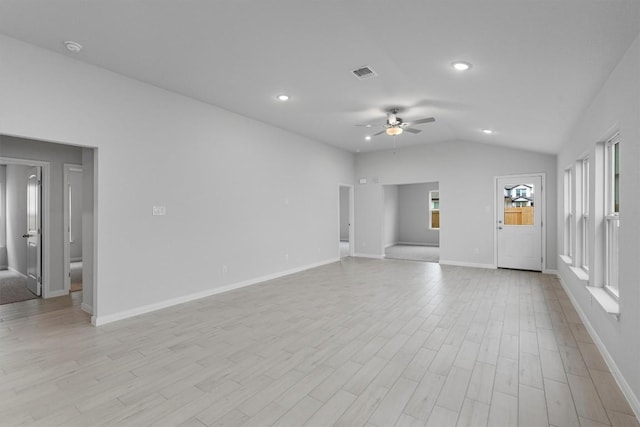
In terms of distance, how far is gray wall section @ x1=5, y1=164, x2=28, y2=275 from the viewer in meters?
5.99

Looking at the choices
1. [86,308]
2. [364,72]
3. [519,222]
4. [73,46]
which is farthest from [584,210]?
[86,308]

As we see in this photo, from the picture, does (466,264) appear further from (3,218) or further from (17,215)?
(3,218)

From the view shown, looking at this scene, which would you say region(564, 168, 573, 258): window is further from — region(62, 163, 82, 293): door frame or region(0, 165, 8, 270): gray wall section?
region(0, 165, 8, 270): gray wall section

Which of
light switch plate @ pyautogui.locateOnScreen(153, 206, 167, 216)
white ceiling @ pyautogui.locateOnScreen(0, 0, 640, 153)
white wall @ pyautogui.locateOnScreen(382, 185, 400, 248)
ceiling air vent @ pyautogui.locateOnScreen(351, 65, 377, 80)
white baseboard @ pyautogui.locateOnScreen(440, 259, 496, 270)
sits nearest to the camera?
white ceiling @ pyautogui.locateOnScreen(0, 0, 640, 153)

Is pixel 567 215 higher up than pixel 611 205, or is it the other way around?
pixel 611 205

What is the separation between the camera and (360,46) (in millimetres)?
3189

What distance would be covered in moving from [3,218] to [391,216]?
10.8m

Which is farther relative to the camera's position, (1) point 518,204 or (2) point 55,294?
(1) point 518,204

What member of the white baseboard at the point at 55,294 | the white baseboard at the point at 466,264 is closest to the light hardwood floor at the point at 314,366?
the white baseboard at the point at 55,294

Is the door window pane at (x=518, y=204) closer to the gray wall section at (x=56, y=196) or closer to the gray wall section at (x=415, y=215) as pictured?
the gray wall section at (x=415, y=215)

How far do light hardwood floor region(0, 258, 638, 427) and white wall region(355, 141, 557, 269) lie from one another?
9.28 feet

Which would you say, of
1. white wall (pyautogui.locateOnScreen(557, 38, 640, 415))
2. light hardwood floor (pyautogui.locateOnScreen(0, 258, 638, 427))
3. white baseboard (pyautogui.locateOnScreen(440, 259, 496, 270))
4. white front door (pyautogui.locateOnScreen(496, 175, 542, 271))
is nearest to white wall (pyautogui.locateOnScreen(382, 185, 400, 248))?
white baseboard (pyautogui.locateOnScreen(440, 259, 496, 270))

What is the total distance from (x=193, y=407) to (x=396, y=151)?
7.61 m

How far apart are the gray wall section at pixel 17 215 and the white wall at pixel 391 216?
9629 mm
